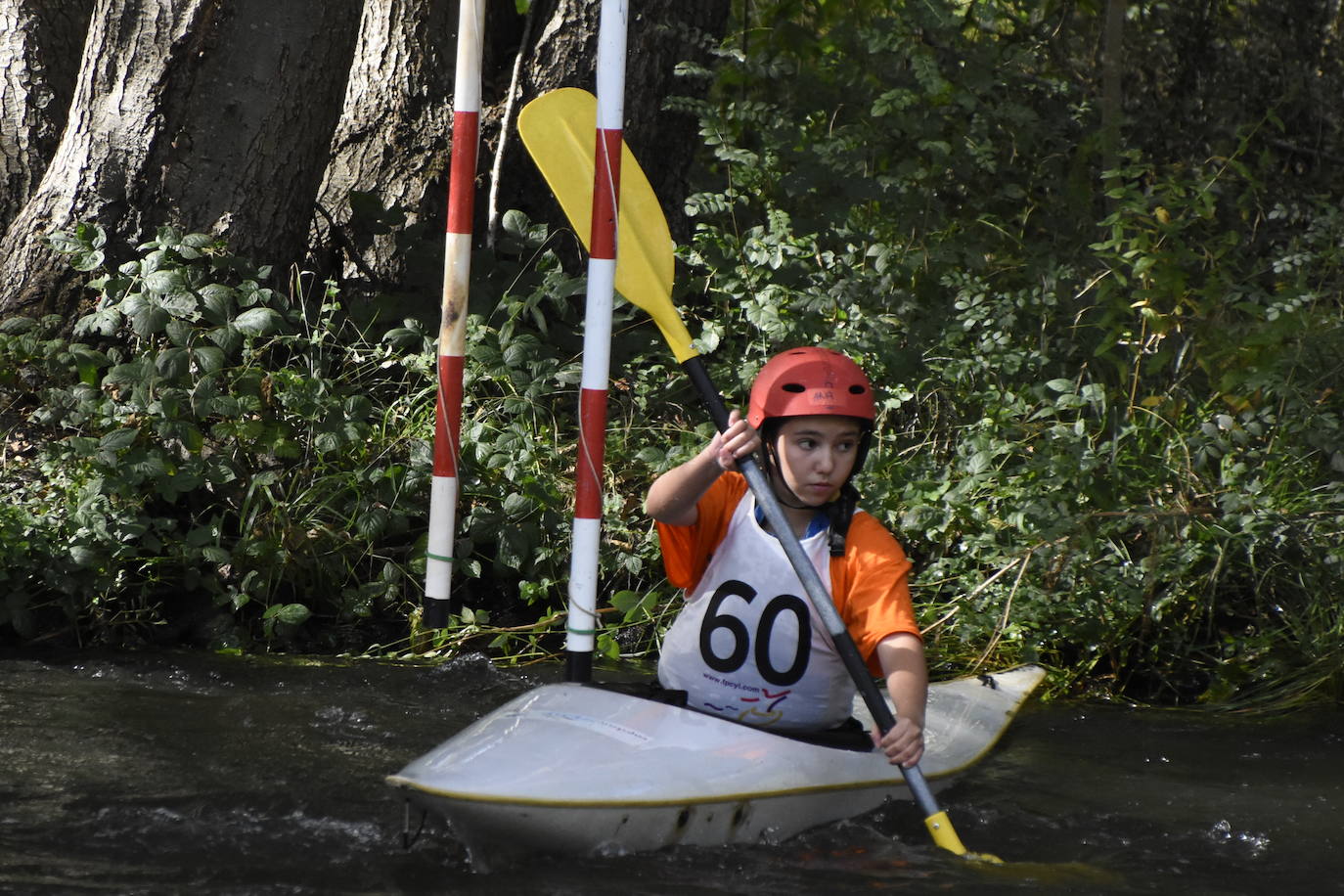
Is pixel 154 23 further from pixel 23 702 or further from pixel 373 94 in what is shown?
pixel 23 702

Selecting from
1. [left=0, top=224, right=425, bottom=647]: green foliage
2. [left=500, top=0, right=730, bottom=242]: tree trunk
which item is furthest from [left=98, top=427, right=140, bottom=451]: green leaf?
[left=500, top=0, right=730, bottom=242]: tree trunk

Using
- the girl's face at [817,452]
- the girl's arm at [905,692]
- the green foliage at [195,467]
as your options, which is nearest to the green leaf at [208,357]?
the green foliage at [195,467]

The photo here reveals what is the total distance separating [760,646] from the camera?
337 cm

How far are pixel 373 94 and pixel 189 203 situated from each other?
1039mm

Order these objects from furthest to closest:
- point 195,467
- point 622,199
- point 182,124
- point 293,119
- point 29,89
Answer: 1. point 29,89
2. point 293,119
3. point 182,124
4. point 195,467
5. point 622,199

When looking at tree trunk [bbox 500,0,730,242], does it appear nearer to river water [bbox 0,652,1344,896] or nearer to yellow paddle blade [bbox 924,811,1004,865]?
river water [bbox 0,652,1344,896]

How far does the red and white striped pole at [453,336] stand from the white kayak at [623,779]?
54.6 inches

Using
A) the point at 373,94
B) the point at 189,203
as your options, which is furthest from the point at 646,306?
the point at 373,94

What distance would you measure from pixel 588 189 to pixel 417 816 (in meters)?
1.74

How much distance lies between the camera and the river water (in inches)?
111

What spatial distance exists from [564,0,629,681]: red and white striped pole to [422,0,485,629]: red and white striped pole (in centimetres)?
73

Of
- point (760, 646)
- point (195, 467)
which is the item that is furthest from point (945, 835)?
point (195, 467)

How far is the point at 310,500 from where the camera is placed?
16.4ft

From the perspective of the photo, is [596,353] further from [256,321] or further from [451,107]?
[451,107]
